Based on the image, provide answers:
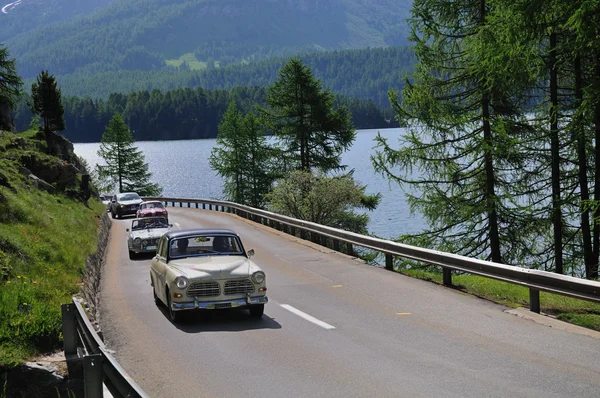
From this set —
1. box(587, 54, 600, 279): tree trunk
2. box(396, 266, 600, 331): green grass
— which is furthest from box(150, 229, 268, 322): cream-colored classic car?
box(587, 54, 600, 279): tree trunk

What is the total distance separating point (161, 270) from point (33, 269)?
300cm

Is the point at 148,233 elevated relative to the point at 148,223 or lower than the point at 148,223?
lower

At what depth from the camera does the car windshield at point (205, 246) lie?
43.8 ft

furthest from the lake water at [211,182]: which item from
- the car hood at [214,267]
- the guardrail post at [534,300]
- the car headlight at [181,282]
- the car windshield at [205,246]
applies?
the car headlight at [181,282]

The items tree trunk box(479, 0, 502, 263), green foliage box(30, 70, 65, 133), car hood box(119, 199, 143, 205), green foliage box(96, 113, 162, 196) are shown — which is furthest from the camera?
green foliage box(96, 113, 162, 196)

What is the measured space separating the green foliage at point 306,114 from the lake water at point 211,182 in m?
4.58

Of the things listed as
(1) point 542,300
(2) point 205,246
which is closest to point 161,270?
(2) point 205,246

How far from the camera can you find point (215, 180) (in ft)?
364

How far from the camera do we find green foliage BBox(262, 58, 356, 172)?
50719 mm

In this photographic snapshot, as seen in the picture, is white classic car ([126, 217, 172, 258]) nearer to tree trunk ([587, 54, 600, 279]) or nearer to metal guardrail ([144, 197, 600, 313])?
metal guardrail ([144, 197, 600, 313])

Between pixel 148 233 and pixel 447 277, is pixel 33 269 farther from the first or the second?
pixel 148 233

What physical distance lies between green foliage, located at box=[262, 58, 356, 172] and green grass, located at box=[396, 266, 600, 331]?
34744mm

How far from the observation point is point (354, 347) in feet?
32.3

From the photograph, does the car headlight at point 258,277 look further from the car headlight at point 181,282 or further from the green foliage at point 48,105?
the green foliage at point 48,105
